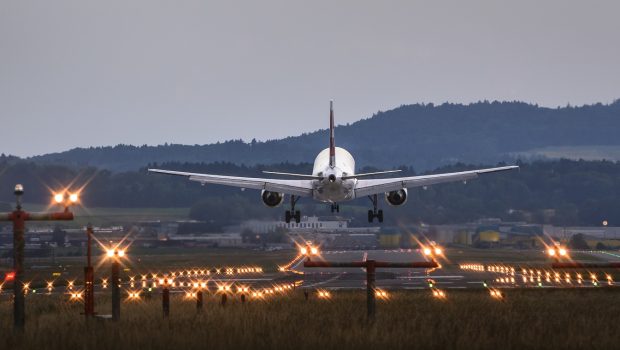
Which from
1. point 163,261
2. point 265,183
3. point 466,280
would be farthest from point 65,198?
point 163,261

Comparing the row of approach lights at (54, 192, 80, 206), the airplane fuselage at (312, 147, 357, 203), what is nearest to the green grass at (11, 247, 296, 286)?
the airplane fuselage at (312, 147, 357, 203)

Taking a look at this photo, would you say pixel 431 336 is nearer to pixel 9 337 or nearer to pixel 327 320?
pixel 327 320

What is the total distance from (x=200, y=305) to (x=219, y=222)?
121111 millimetres

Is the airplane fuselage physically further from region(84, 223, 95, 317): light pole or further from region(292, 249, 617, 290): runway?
region(84, 223, 95, 317): light pole

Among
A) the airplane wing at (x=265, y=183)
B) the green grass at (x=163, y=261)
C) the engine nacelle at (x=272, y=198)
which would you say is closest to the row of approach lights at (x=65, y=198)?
the airplane wing at (x=265, y=183)

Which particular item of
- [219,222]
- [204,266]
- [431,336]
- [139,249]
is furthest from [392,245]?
[431,336]

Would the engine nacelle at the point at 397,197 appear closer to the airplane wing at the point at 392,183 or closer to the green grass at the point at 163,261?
the airplane wing at the point at 392,183

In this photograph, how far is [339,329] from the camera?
80.7 ft

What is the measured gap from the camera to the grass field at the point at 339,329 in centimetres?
2270

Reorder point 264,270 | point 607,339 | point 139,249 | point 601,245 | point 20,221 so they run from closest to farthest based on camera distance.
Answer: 1. point 607,339
2. point 20,221
3. point 264,270
4. point 139,249
5. point 601,245

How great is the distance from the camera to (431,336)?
2345 cm

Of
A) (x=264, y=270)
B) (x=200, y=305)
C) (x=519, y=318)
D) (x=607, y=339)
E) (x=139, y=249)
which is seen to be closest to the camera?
(x=607, y=339)

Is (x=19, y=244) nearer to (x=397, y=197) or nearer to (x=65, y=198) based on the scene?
(x=65, y=198)

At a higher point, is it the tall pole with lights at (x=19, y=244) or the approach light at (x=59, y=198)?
the approach light at (x=59, y=198)
